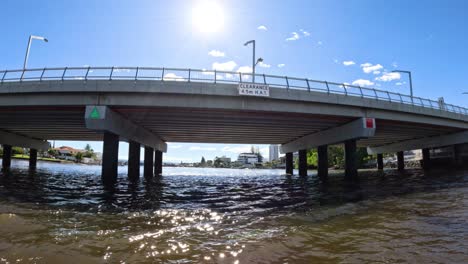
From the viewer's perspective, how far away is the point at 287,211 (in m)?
10.2

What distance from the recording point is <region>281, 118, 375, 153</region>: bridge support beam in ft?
86.9

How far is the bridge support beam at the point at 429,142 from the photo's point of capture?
128 feet

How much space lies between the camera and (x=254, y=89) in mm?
22094

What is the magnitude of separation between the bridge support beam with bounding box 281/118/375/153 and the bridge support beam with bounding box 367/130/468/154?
1999cm

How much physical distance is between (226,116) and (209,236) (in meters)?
20.1

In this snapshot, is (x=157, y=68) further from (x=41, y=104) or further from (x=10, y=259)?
(x=10, y=259)

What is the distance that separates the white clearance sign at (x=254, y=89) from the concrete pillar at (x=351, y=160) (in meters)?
13.2

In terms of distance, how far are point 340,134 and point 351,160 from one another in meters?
3.49

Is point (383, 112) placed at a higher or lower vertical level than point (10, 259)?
higher

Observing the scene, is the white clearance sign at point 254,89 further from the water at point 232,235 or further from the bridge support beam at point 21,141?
the bridge support beam at point 21,141

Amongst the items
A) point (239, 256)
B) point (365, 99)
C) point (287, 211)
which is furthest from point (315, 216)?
point (365, 99)

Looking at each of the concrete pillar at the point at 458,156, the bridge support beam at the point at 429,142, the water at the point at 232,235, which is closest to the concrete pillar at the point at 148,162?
the water at the point at 232,235

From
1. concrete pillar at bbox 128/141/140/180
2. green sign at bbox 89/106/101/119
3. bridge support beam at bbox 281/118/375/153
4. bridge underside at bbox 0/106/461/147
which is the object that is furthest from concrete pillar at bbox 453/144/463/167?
green sign at bbox 89/106/101/119

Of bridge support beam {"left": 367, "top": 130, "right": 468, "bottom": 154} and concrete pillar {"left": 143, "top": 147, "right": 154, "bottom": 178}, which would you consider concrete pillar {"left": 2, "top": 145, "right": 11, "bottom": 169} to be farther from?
bridge support beam {"left": 367, "top": 130, "right": 468, "bottom": 154}
